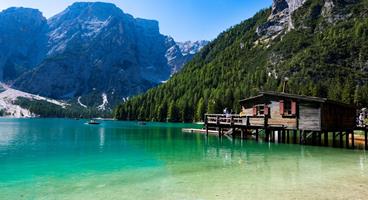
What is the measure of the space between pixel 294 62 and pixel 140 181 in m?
181

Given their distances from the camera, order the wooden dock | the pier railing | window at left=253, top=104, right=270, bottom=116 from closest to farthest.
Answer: the wooden dock, window at left=253, top=104, right=270, bottom=116, the pier railing

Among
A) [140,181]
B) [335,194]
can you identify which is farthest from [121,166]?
[335,194]

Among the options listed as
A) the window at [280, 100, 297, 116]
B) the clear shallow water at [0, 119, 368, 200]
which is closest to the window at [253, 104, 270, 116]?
the window at [280, 100, 297, 116]

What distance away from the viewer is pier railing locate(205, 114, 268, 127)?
57.5 m

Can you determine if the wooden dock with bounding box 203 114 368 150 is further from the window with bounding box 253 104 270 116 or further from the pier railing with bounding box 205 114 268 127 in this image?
the window with bounding box 253 104 270 116

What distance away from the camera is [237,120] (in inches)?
2457

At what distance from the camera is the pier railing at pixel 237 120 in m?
57.5

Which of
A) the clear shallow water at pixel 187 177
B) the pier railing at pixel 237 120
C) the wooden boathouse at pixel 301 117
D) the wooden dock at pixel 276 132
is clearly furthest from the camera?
the pier railing at pixel 237 120

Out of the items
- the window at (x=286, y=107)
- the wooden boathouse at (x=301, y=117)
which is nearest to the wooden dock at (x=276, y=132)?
the wooden boathouse at (x=301, y=117)

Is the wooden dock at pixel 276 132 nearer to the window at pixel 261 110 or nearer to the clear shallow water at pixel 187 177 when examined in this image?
the window at pixel 261 110

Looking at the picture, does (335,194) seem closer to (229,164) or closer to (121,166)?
(229,164)

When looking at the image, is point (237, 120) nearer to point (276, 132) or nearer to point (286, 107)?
point (276, 132)

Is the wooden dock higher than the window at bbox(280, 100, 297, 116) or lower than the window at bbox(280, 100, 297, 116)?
lower

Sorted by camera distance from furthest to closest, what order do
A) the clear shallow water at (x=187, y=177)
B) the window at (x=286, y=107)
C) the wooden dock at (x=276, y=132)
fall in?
1. the window at (x=286, y=107)
2. the wooden dock at (x=276, y=132)
3. the clear shallow water at (x=187, y=177)
